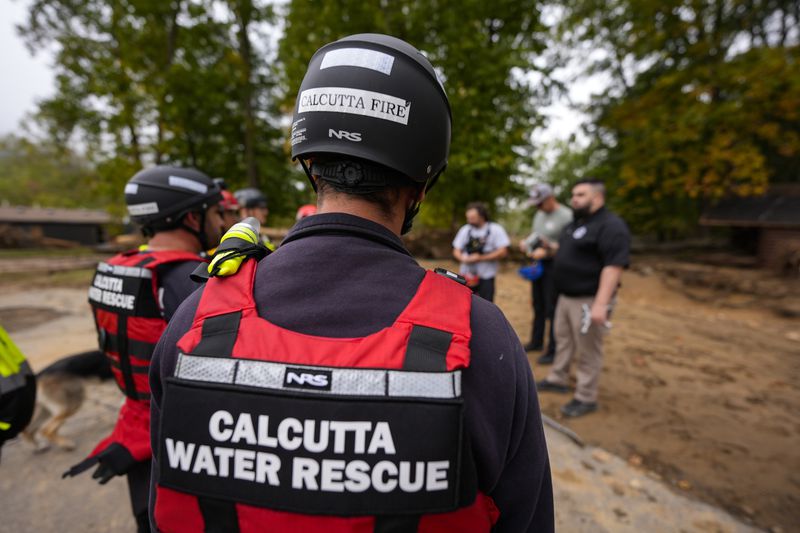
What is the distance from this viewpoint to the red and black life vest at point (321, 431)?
2.72 feet

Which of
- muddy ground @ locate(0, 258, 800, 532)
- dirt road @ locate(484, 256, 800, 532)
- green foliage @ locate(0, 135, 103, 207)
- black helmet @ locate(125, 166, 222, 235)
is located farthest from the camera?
green foliage @ locate(0, 135, 103, 207)

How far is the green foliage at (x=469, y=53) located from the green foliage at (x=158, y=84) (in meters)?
1.91

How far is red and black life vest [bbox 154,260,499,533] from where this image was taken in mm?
829

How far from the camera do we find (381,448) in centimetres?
84

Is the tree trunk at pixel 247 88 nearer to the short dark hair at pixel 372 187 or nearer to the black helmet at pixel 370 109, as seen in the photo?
the black helmet at pixel 370 109

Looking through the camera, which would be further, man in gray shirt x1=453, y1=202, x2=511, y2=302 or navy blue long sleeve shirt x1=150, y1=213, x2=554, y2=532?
man in gray shirt x1=453, y1=202, x2=511, y2=302

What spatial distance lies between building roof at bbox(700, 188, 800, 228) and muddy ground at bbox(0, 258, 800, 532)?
5.80 m

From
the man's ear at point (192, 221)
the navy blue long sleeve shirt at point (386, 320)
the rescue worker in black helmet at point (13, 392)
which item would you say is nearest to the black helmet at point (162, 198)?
the man's ear at point (192, 221)

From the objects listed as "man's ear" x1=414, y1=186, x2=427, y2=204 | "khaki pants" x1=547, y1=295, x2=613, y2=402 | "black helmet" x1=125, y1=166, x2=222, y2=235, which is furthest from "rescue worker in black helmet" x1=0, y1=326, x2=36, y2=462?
"khaki pants" x1=547, y1=295, x2=613, y2=402

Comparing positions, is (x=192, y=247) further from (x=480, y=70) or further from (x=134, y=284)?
(x=480, y=70)

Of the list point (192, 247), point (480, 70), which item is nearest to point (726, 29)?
point (480, 70)

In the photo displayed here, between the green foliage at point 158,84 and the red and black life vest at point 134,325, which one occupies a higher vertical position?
the green foliage at point 158,84

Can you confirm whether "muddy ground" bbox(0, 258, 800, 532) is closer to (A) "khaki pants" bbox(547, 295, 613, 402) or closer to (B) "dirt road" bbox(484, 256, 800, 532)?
(B) "dirt road" bbox(484, 256, 800, 532)

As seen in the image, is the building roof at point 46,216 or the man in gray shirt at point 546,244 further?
the building roof at point 46,216
